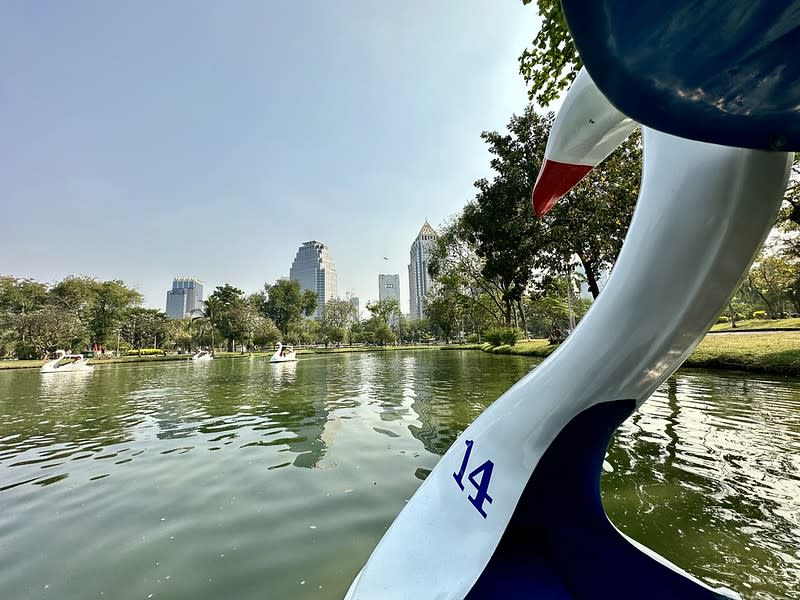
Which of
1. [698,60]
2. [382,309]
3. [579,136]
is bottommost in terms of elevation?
[698,60]

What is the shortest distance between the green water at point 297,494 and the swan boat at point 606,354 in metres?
1.27

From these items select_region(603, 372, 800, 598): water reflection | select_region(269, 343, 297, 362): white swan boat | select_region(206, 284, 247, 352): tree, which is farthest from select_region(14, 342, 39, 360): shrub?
select_region(603, 372, 800, 598): water reflection

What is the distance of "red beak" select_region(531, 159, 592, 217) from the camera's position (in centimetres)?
181

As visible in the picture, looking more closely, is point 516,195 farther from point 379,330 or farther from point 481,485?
point 379,330

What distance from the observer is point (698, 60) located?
1.95 ft

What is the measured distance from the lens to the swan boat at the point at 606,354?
696mm

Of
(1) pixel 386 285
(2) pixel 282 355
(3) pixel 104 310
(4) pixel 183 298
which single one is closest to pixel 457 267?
(2) pixel 282 355

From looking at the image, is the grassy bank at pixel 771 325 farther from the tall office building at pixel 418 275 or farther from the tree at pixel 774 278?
the tall office building at pixel 418 275

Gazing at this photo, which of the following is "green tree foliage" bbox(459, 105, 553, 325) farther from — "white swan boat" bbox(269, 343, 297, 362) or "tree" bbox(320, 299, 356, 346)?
"tree" bbox(320, 299, 356, 346)

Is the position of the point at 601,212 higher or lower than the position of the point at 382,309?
lower

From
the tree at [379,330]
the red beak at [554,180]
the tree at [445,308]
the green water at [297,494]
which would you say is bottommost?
the green water at [297,494]

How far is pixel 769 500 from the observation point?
334cm

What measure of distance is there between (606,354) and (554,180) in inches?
35.5

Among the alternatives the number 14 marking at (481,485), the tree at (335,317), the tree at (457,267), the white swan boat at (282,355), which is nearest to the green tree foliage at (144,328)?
the tree at (335,317)
